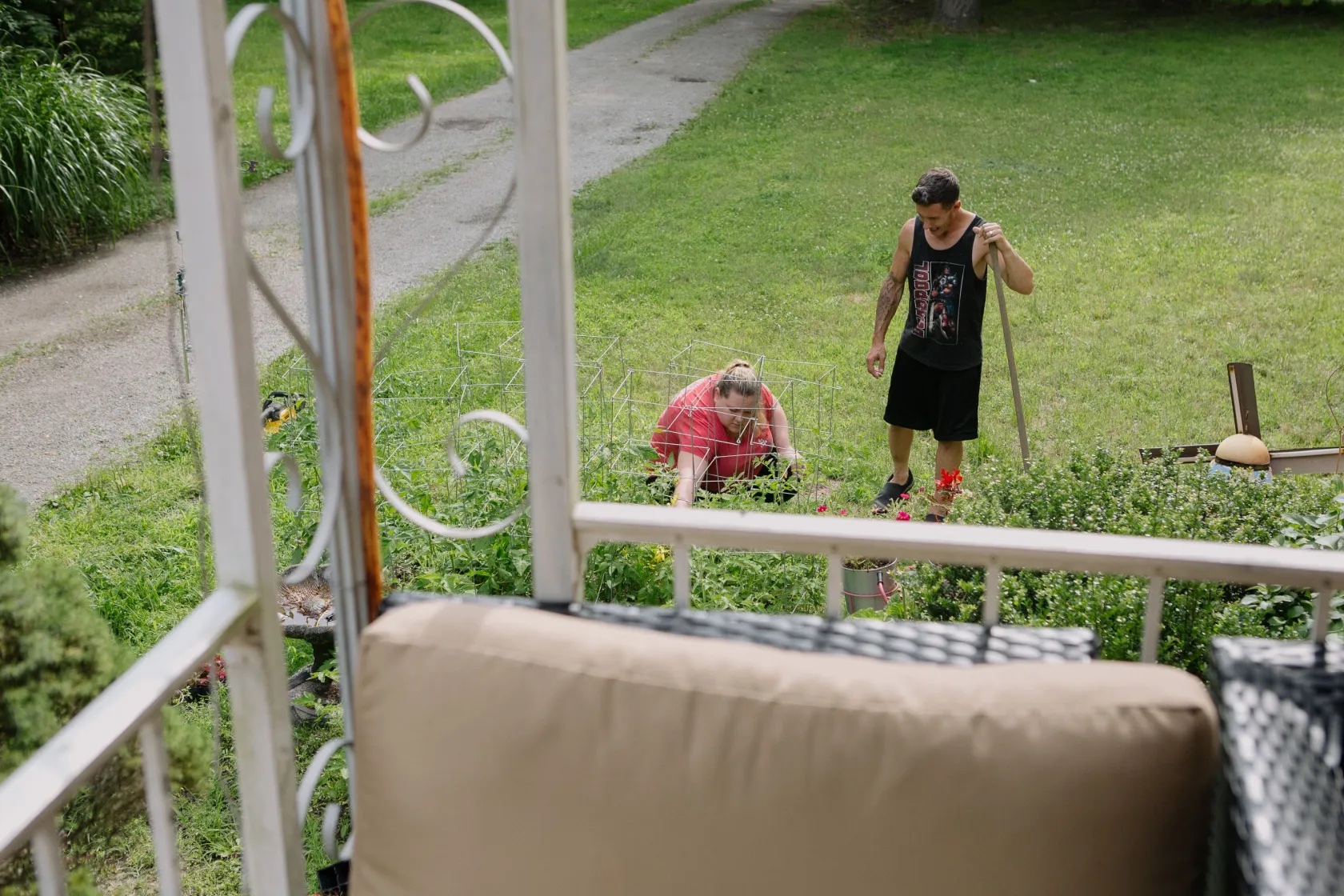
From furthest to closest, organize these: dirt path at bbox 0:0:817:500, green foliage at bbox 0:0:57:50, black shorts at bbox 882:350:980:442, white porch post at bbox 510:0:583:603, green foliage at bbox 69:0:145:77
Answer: green foliage at bbox 69:0:145:77, green foliage at bbox 0:0:57:50, dirt path at bbox 0:0:817:500, black shorts at bbox 882:350:980:442, white porch post at bbox 510:0:583:603

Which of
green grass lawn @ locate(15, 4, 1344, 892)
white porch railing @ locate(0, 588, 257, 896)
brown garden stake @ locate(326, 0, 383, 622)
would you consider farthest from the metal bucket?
white porch railing @ locate(0, 588, 257, 896)

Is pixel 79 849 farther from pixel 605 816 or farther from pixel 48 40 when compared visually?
pixel 48 40

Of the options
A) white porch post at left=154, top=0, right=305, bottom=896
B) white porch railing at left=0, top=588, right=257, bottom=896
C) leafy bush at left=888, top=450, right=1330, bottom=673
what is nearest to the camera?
white porch railing at left=0, top=588, right=257, bottom=896

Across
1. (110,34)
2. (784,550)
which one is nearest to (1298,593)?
(784,550)

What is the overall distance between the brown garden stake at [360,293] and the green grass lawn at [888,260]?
1.39 meters

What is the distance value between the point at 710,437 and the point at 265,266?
12.0ft

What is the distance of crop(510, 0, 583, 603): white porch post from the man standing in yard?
2661mm

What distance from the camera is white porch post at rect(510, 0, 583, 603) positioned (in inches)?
44.9

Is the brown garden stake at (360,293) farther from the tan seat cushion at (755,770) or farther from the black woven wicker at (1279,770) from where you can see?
the black woven wicker at (1279,770)

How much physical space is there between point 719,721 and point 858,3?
49.2 feet

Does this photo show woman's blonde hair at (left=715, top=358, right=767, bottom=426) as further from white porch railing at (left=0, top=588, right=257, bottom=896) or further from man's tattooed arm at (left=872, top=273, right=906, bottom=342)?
white porch railing at (left=0, top=588, right=257, bottom=896)

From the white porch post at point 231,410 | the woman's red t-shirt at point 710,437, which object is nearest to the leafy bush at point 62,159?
the woman's red t-shirt at point 710,437

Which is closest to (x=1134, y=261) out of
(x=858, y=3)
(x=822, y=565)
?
(x=822, y=565)

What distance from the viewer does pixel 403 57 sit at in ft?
38.8
